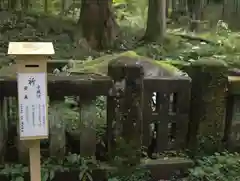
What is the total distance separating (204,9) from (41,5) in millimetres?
6350

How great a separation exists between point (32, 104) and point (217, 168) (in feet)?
6.80

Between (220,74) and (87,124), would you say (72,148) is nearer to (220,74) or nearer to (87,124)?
(87,124)

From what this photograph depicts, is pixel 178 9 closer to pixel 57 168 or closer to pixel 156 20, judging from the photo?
pixel 156 20

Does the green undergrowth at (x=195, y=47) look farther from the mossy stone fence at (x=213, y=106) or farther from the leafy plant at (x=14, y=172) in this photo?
the leafy plant at (x=14, y=172)

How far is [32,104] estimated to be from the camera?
2920mm

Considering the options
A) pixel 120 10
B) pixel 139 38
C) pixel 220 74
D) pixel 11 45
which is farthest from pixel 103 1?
pixel 11 45

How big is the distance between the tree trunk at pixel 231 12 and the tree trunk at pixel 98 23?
18.9ft

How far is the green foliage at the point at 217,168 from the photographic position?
12.8 feet

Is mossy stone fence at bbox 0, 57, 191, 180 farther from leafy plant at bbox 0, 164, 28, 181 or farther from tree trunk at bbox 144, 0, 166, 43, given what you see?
tree trunk at bbox 144, 0, 166, 43

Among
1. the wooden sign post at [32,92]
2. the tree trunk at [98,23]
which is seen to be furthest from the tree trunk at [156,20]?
A: the wooden sign post at [32,92]

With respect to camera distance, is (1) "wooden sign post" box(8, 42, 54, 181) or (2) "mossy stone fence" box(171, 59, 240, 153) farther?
(2) "mossy stone fence" box(171, 59, 240, 153)

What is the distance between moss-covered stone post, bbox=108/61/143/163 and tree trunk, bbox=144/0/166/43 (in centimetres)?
758

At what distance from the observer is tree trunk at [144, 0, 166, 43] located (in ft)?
35.7

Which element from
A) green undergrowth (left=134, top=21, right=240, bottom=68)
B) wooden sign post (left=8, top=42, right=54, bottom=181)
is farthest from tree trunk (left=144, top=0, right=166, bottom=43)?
wooden sign post (left=8, top=42, right=54, bottom=181)
